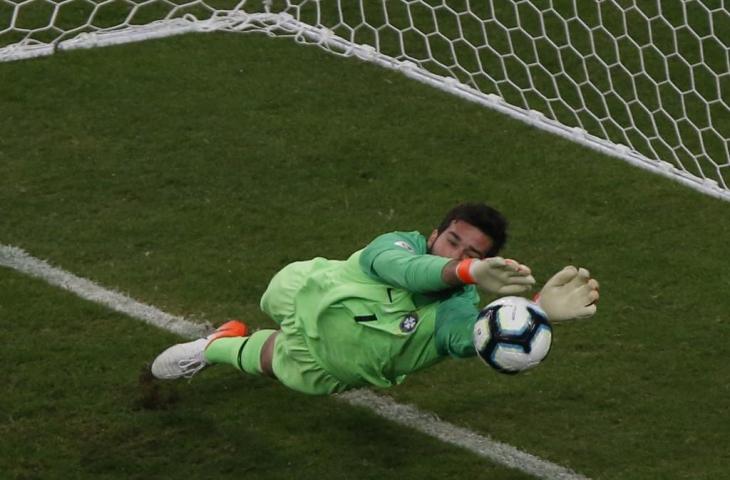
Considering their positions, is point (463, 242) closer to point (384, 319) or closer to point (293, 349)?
point (384, 319)

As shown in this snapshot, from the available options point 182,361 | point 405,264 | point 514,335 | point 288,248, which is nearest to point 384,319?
point 405,264

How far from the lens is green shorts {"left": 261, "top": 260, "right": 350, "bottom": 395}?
5.27m

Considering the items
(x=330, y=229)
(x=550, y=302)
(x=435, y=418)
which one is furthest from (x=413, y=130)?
(x=550, y=302)

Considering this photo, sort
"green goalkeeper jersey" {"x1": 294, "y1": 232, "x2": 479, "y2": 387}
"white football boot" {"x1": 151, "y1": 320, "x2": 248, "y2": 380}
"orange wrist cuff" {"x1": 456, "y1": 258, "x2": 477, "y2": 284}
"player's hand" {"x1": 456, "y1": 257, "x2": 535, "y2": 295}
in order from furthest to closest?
"white football boot" {"x1": 151, "y1": 320, "x2": 248, "y2": 380} < "green goalkeeper jersey" {"x1": 294, "y1": 232, "x2": 479, "y2": 387} < "orange wrist cuff" {"x1": 456, "y1": 258, "x2": 477, "y2": 284} < "player's hand" {"x1": 456, "y1": 257, "x2": 535, "y2": 295}

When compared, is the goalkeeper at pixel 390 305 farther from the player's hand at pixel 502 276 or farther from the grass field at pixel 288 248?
the grass field at pixel 288 248

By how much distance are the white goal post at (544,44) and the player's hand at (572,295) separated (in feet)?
11.9

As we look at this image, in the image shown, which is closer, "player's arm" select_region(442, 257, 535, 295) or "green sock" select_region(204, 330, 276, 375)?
"player's arm" select_region(442, 257, 535, 295)

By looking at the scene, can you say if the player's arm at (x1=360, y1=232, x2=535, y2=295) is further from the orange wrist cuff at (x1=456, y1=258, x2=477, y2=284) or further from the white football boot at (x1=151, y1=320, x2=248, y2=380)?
the white football boot at (x1=151, y1=320, x2=248, y2=380)

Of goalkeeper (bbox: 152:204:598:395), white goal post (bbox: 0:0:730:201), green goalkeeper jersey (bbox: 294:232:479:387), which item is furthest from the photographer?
white goal post (bbox: 0:0:730:201)

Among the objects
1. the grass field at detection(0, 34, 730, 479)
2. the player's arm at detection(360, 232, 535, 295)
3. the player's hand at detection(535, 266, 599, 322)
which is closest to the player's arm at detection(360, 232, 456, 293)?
the player's arm at detection(360, 232, 535, 295)

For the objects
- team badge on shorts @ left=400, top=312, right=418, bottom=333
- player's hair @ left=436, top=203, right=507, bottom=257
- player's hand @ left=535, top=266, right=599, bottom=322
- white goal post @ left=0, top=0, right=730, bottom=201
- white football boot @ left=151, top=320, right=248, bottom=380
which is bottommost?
white goal post @ left=0, top=0, right=730, bottom=201

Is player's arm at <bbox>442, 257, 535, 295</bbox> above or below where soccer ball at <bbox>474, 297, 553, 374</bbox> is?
above

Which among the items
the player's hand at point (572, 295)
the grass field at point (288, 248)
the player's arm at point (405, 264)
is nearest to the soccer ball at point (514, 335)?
the player's hand at point (572, 295)

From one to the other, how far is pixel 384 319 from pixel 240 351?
2.67ft
